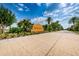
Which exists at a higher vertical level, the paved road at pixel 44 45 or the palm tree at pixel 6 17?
the palm tree at pixel 6 17

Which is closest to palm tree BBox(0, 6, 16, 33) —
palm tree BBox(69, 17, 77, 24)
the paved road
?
the paved road

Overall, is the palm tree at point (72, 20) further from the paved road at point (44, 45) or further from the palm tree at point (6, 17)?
the palm tree at point (6, 17)

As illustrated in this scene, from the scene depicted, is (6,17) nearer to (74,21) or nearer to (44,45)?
(44,45)

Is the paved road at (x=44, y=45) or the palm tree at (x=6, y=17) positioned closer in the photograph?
the paved road at (x=44, y=45)

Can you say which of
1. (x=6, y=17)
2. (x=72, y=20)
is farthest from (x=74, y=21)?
(x=6, y=17)

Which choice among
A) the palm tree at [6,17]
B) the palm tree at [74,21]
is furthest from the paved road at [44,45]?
the palm tree at [6,17]

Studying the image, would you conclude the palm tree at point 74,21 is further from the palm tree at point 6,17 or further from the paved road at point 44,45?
the palm tree at point 6,17

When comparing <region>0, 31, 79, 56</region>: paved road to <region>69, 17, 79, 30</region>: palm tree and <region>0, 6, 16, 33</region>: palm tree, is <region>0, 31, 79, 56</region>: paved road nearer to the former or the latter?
<region>69, 17, 79, 30</region>: palm tree

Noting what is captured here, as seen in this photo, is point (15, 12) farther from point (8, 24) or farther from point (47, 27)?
point (47, 27)

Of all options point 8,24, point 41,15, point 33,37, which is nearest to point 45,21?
point 41,15

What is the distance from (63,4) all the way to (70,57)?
0.81 meters

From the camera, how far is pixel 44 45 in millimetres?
3209

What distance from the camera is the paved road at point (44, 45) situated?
122 inches

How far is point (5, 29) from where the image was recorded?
331 centimetres
